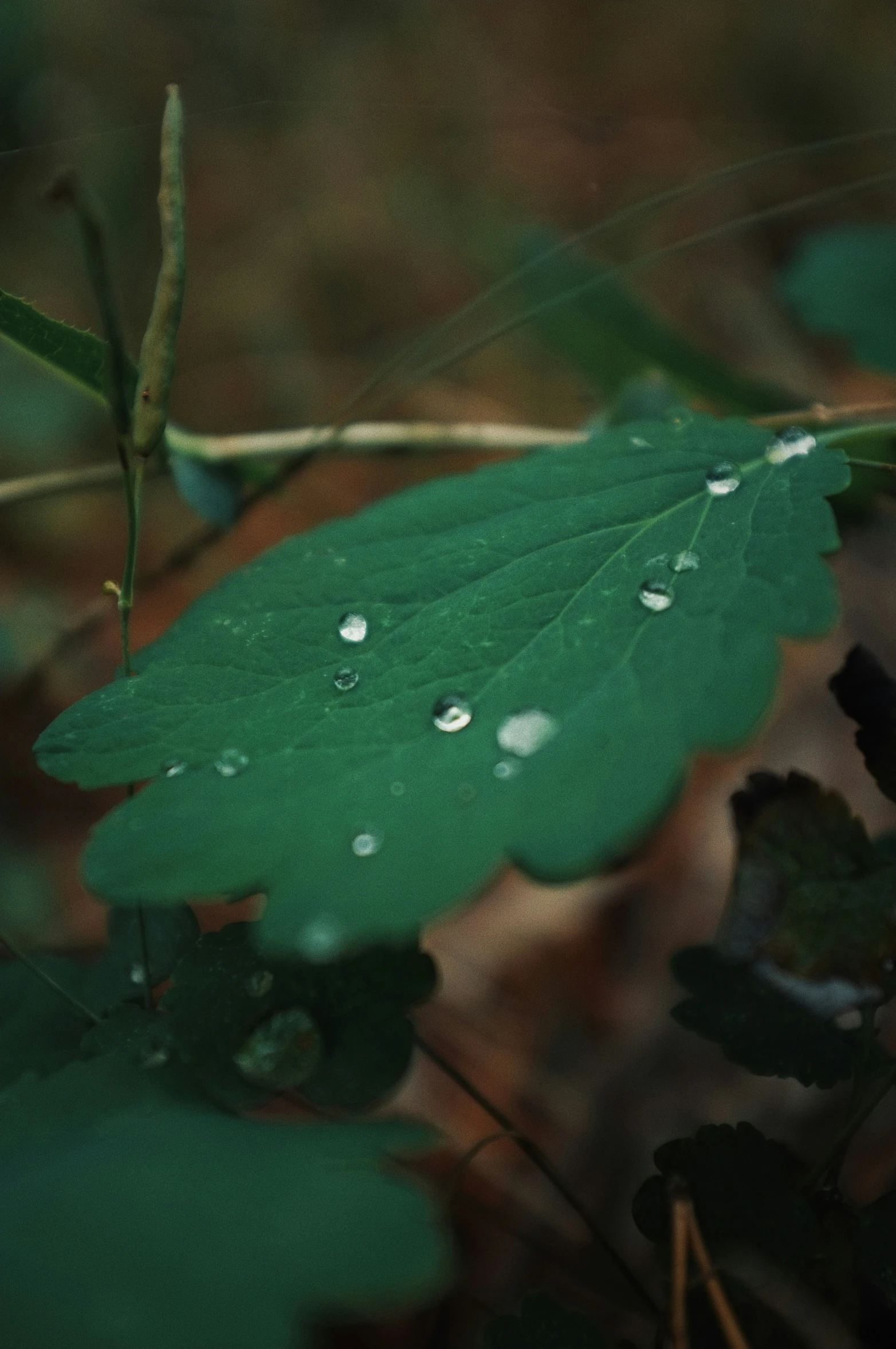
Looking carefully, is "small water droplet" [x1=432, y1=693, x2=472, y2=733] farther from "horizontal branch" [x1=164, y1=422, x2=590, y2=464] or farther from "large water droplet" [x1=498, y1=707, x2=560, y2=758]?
"horizontal branch" [x1=164, y1=422, x2=590, y2=464]

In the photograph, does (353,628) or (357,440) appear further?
(357,440)

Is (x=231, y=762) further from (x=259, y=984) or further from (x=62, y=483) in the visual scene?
(x=62, y=483)

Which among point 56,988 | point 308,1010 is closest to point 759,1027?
point 308,1010

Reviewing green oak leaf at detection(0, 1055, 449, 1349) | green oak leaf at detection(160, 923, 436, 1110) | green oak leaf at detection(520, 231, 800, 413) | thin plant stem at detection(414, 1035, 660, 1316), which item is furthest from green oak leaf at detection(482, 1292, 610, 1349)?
green oak leaf at detection(520, 231, 800, 413)

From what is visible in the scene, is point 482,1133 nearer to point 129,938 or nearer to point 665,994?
point 665,994

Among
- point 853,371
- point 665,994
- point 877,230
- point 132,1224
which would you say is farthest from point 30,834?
point 853,371

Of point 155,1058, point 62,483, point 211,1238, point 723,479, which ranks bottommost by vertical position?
point 155,1058
